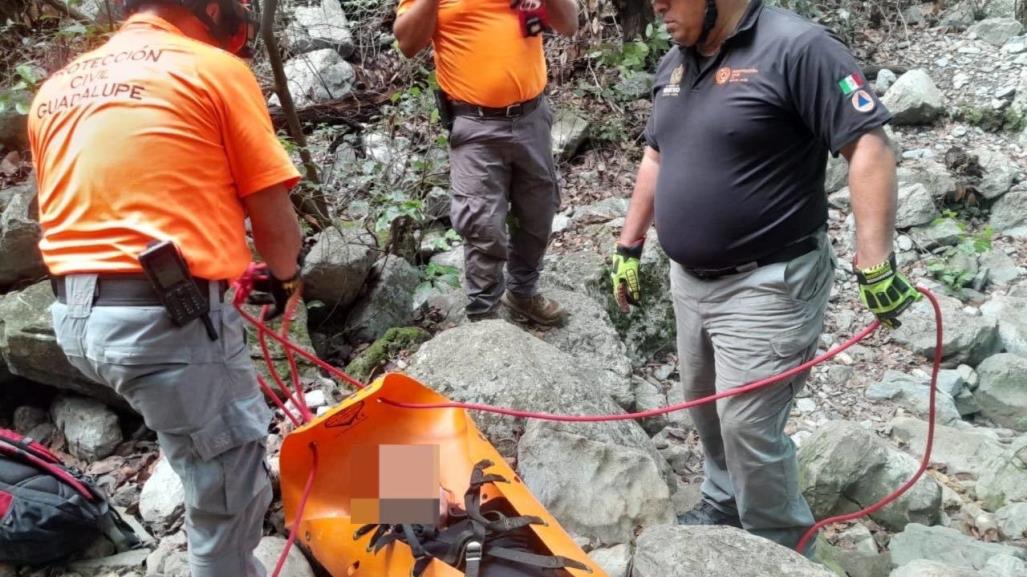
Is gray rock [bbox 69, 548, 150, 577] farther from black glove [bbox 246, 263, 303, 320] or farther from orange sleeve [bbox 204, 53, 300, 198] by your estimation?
orange sleeve [bbox 204, 53, 300, 198]

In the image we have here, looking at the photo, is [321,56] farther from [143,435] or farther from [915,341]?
[915,341]

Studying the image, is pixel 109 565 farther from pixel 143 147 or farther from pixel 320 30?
pixel 320 30

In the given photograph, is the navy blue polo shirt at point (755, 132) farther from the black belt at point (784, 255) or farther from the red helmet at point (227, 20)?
the red helmet at point (227, 20)

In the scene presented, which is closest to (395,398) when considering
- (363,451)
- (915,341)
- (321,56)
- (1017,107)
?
(363,451)

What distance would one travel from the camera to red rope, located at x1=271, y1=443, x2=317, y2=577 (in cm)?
218

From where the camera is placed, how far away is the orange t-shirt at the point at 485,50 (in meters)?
3.39

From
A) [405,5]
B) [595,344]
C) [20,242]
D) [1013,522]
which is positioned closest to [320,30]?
[405,5]

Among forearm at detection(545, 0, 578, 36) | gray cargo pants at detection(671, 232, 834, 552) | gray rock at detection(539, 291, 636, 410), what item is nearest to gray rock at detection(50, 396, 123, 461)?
gray rock at detection(539, 291, 636, 410)

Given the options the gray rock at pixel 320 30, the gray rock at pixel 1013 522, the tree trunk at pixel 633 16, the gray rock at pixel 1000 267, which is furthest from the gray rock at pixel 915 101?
the gray rock at pixel 320 30

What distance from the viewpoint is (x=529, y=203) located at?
3.78m

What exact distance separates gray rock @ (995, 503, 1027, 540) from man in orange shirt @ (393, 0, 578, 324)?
247 cm

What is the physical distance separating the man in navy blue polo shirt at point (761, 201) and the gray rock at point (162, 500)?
6.66ft

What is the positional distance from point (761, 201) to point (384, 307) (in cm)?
259

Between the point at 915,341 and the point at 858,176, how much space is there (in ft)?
11.0
